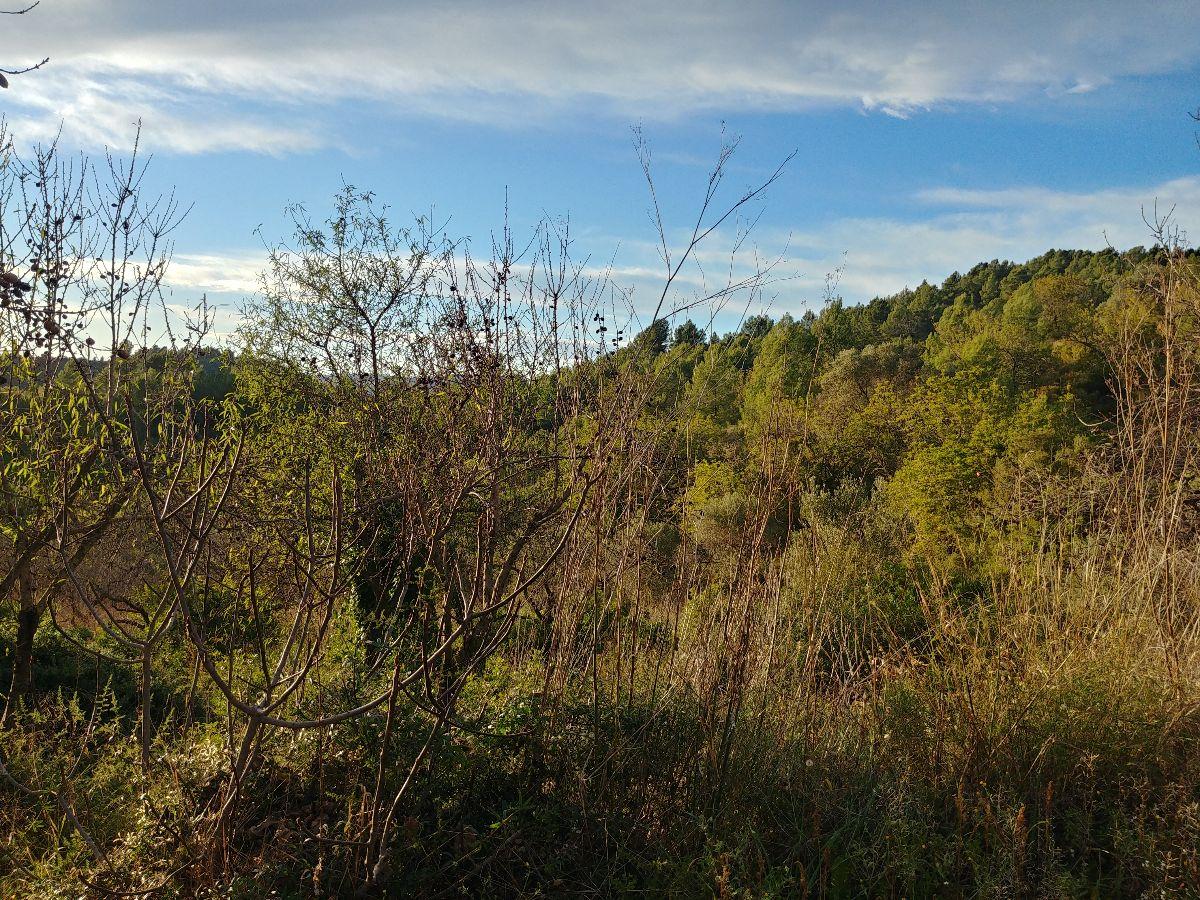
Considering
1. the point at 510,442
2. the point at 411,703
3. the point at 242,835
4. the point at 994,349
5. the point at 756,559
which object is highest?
the point at 994,349

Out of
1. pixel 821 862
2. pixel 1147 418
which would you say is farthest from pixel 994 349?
pixel 821 862

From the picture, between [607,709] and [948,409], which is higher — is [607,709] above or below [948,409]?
below

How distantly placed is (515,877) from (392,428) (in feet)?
6.07

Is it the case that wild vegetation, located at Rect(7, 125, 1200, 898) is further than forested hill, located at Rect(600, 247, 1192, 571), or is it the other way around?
forested hill, located at Rect(600, 247, 1192, 571)

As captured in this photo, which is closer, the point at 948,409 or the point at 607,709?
the point at 607,709

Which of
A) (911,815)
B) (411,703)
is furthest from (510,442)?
(911,815)

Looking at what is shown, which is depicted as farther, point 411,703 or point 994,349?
point 994,349

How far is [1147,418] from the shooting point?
10.8 ft

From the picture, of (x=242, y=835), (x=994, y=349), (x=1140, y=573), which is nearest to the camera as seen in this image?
(x=242, y=835)

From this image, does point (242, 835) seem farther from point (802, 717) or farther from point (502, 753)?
point (802, 717)

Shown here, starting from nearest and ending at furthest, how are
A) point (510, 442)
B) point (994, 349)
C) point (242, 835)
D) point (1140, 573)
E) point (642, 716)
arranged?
point (242, 835) → point (510, 442) → point (642, 716) → point (1140, 573) → point (994, 349)

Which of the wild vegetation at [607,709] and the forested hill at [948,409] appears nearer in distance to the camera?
the wild vegetation at [607,709]

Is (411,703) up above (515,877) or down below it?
above

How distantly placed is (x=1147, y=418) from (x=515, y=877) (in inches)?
117
